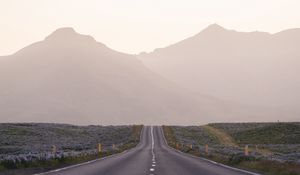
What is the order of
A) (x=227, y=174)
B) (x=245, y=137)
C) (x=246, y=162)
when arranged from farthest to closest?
(x=245, y=137) → (x=246, y=162) → (x=227, y=174)

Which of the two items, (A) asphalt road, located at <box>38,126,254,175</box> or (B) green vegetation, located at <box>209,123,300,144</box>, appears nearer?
(A) asphalt road, located at <box>38,126,254,175</box>

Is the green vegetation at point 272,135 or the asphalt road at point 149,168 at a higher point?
the green vegetation at point 272,135

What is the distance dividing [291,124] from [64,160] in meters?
89.6

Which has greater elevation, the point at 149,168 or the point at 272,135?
the point at 272,135

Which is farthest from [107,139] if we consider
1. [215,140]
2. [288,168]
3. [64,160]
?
[288,168]

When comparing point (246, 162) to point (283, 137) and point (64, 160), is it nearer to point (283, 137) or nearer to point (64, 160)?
point (64, 160)

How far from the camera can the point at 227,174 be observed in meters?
25.7

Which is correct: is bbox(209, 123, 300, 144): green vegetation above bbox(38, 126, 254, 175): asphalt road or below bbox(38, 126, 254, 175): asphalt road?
above

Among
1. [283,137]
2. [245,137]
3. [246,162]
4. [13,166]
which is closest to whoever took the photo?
[13,166]

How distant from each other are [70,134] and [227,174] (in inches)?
4038

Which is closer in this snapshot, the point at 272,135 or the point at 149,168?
the point at 149,168

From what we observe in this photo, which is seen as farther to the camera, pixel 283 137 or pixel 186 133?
pixel 186 133

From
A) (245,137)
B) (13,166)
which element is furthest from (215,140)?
(13,166)

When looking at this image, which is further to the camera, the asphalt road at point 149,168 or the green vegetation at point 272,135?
the green vegetation at point 272,135
